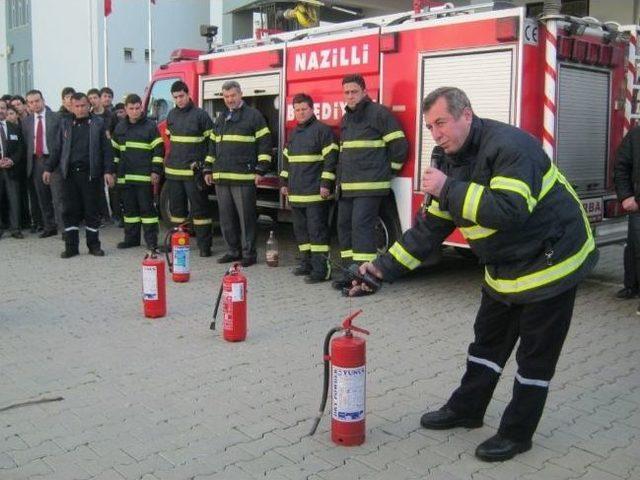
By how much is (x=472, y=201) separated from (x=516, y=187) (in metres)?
0.20

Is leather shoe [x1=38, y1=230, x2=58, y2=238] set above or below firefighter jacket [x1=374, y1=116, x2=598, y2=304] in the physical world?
below

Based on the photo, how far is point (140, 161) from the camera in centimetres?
957

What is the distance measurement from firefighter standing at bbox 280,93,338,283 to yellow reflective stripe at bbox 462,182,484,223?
439 cm

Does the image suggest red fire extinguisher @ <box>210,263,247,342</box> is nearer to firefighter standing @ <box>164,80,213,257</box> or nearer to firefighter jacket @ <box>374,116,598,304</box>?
firefighter jacket @ <box>374,116,598,304</box>

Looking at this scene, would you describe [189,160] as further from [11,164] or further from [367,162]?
[11,164]

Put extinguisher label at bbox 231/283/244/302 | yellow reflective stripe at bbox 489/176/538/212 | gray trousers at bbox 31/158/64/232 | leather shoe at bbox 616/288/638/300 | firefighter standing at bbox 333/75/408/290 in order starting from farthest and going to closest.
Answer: gray trousers at bbox 31/158/64/232 → firefighter standing at bbox 333/75/408/290 → leather shoe at bbox 616/288/638/300 → extinguisher label at bbox 231/283/244/302 → yellow reflective stripe at bbox 489/176/538/212

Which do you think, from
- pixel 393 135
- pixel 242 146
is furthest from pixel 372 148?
pixel 242 146

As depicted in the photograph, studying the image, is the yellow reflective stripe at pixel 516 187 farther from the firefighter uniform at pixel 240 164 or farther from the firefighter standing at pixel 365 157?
the firefighter uniform at pixel 240 164

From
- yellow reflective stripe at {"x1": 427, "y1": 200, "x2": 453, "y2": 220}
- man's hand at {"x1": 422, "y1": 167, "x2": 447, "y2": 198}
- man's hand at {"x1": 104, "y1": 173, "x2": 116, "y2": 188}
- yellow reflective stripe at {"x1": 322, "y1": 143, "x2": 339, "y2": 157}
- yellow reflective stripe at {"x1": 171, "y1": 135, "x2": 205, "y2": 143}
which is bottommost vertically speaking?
man's hand at {"x1": 104, "y1": 173, "x2": 116, "y2": 188}

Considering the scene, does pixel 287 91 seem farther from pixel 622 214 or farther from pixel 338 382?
pixel 338 382

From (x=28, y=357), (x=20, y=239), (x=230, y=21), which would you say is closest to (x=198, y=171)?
(x=20, y=239)

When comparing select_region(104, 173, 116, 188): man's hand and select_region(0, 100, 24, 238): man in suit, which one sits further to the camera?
select_region(0, 100, 24, 238): man in suit

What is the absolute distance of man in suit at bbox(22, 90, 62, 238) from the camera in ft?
35.3

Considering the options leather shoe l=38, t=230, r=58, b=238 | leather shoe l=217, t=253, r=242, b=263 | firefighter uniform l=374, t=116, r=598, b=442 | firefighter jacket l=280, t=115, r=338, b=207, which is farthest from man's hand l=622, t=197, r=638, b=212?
leather shoe l=38, t=230, r=58, b=238
